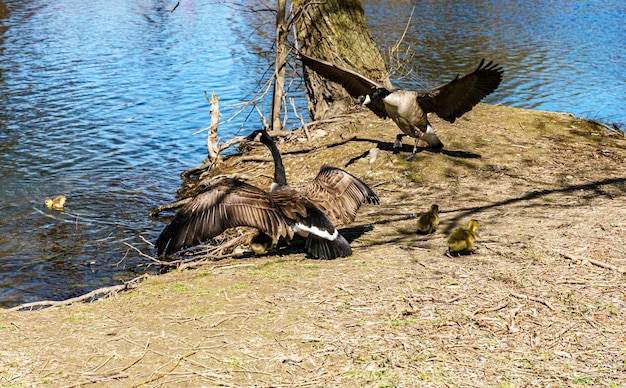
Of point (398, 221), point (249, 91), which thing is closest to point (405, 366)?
point (398, 221)

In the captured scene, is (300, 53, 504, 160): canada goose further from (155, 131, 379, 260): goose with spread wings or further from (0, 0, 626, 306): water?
(155, 131, 379, 260): goose with spread wings

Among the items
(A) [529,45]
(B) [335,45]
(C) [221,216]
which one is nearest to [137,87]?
(B) [335,45]

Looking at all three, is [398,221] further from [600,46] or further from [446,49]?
[600,46]

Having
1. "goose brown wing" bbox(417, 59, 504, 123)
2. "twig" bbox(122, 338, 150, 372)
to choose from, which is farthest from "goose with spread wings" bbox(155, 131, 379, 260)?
"goose brown wing" bbox(417, 59, 504, 123)

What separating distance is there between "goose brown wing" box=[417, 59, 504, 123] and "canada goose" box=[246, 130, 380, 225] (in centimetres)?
262

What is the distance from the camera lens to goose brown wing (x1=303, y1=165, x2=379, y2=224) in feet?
21.4

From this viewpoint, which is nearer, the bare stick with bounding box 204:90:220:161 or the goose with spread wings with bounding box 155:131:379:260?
the goose with spread wings with bounding box 155:131:379:260

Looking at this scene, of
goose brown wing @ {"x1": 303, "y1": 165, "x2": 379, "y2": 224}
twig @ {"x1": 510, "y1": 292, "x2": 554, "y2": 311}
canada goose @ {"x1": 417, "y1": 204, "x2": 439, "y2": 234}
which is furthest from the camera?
canada goose @ {"x1": 417, "y1": 204, "x2": 439, "y2": 234}

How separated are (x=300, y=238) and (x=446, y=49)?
1698 cm

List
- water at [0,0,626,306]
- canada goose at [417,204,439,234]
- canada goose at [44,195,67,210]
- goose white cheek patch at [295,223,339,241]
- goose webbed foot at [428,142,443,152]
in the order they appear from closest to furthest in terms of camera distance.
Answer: goose white cheek patch at [295,223,339,241] → canada goose at [417,204,439,234] → water at [0,0,626,306] → goose webbed foot at [428,142,443,152] → canada goose at [44,195,67,210]

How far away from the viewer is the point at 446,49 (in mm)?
22203

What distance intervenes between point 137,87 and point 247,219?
44.3 feet

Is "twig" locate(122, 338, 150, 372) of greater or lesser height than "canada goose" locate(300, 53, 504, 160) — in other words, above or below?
below

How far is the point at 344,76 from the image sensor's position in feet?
32.0
